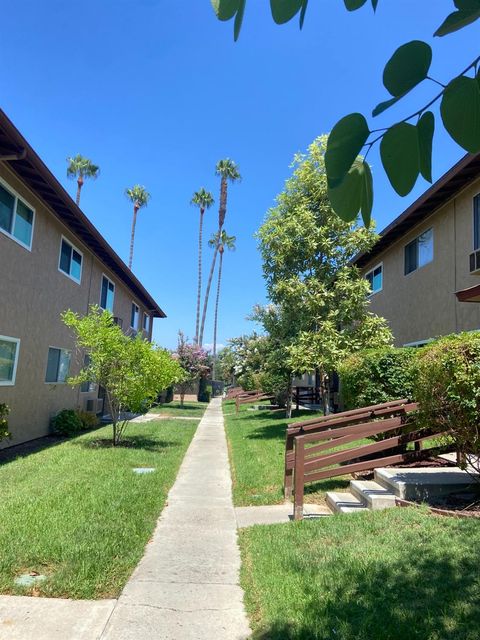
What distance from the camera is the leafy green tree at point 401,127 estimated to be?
1.15 metres

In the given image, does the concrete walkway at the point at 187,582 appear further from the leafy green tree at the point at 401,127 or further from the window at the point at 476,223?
the window at the point at 476,223

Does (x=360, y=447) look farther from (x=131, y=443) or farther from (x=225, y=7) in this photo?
(x=131, y=443)

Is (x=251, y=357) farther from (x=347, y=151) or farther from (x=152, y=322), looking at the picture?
(x=347, y=151)

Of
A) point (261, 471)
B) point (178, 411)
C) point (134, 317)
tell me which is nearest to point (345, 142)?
point (261, 471)

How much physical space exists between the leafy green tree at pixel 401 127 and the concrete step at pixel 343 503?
535 centimetres

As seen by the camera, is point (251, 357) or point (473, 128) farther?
point (251, 357)

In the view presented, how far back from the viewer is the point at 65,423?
46.2 ft

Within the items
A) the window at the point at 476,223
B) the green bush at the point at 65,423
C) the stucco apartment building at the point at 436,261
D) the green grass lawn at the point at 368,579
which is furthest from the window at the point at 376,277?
the green grass lawn at the point at 368,579

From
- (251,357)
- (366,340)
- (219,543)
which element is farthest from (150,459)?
(251,357)

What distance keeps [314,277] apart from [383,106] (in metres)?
12.6

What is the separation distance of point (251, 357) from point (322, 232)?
20.2m

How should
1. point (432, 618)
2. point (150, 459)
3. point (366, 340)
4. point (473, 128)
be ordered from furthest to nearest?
1. point (366, 340)
2. point (150, 459)
3. point (432, 618)
4. point (473, 128)

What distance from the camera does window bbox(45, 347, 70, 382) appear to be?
14031mm

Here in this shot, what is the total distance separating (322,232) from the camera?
13.1 m
